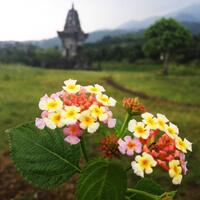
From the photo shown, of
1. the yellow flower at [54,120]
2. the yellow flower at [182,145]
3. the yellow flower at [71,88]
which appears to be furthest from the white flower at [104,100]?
the yellow flower at [182,145]

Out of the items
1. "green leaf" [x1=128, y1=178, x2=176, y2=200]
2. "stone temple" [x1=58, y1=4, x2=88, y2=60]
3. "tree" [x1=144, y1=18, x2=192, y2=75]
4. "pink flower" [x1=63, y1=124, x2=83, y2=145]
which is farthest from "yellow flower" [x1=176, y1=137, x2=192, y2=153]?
"stone temple" [x1=58, y1=4, x2=88, y2=60]

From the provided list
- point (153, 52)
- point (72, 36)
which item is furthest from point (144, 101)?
point (72, 36)

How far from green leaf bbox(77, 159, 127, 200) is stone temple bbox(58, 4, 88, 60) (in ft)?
205

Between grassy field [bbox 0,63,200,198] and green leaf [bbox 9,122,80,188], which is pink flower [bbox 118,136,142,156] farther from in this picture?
grassy field [bbox 0,63,200,198]

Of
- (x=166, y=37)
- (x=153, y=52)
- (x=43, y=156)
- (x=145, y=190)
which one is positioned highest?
(x=43, y=156)

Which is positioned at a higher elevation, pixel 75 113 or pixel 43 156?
pixel 75 113

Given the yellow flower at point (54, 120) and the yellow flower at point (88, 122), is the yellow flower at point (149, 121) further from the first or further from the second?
the yellow flower at point (54, 120)

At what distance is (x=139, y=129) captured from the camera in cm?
190

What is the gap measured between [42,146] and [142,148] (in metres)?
0.58

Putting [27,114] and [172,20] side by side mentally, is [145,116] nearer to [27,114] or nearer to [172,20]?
[27,114]

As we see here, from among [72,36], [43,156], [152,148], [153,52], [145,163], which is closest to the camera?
[145,163]

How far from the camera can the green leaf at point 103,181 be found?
A: 182 cm

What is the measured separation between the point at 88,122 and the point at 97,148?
0.21 meters

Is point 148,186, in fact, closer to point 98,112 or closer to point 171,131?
point 171,131
